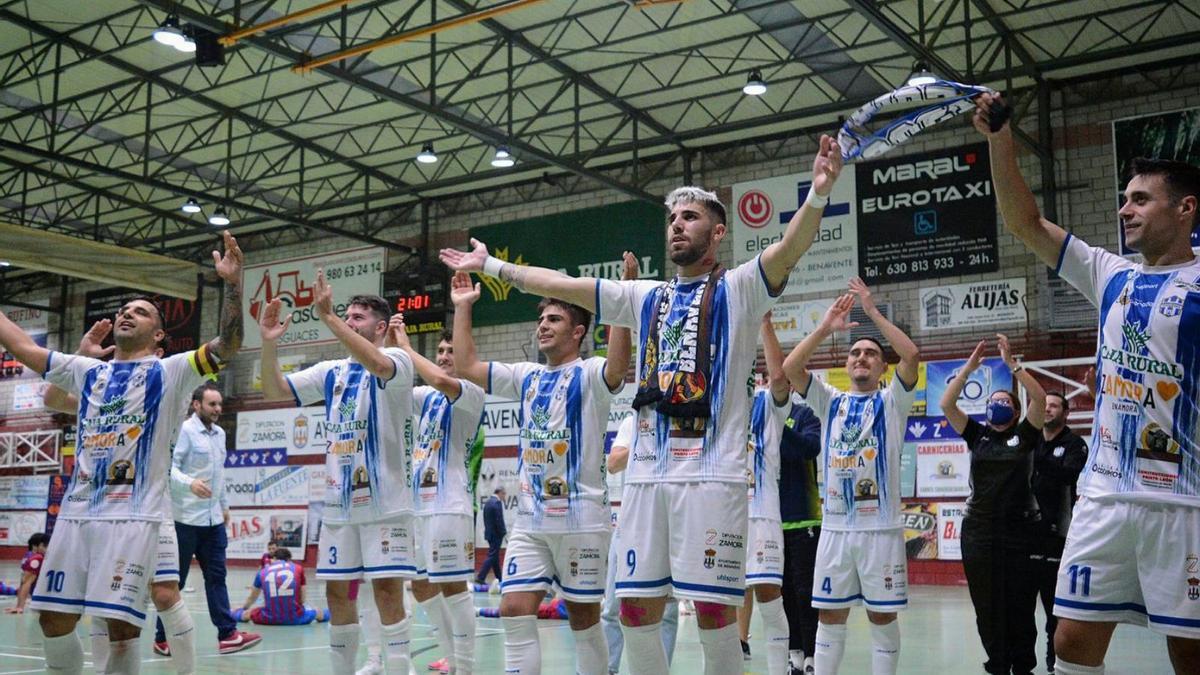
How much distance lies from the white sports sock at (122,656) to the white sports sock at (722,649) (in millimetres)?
3222

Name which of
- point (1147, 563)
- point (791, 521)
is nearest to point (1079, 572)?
point (1147, 563)

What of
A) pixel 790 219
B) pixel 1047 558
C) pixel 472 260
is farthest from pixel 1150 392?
pixel 790 219

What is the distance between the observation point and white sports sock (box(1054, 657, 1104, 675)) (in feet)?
13.5

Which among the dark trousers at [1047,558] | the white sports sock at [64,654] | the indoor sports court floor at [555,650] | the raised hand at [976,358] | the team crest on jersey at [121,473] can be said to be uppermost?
the raised hand at [976,358]

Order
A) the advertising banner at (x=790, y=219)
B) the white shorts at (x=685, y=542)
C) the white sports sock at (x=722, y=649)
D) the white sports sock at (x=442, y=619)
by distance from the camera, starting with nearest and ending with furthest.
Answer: the white shorts at (x=685, y=542) → the white sports sock at (x=722, y=649) → the white sports sock at (x=442, y=619) → the advertising banner at (x=790, y=219)

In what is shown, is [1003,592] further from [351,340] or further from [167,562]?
[167,562]

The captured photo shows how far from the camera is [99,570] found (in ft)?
19.3

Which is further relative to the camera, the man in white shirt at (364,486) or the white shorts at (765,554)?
the white shorts at (765,554)

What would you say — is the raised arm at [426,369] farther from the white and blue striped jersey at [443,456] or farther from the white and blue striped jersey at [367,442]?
the white and blue striped jersey at [443,456]

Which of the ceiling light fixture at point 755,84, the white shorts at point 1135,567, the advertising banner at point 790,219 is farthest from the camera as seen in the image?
the advertising banner at point 790,219

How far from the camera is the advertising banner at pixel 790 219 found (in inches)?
827

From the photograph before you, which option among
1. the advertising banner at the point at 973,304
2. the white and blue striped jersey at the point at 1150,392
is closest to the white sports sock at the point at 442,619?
the white and blue striped jersey at the point at 1150,392

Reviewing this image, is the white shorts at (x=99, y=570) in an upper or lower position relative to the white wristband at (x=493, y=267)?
lower

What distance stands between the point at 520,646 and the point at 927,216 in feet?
53.0
